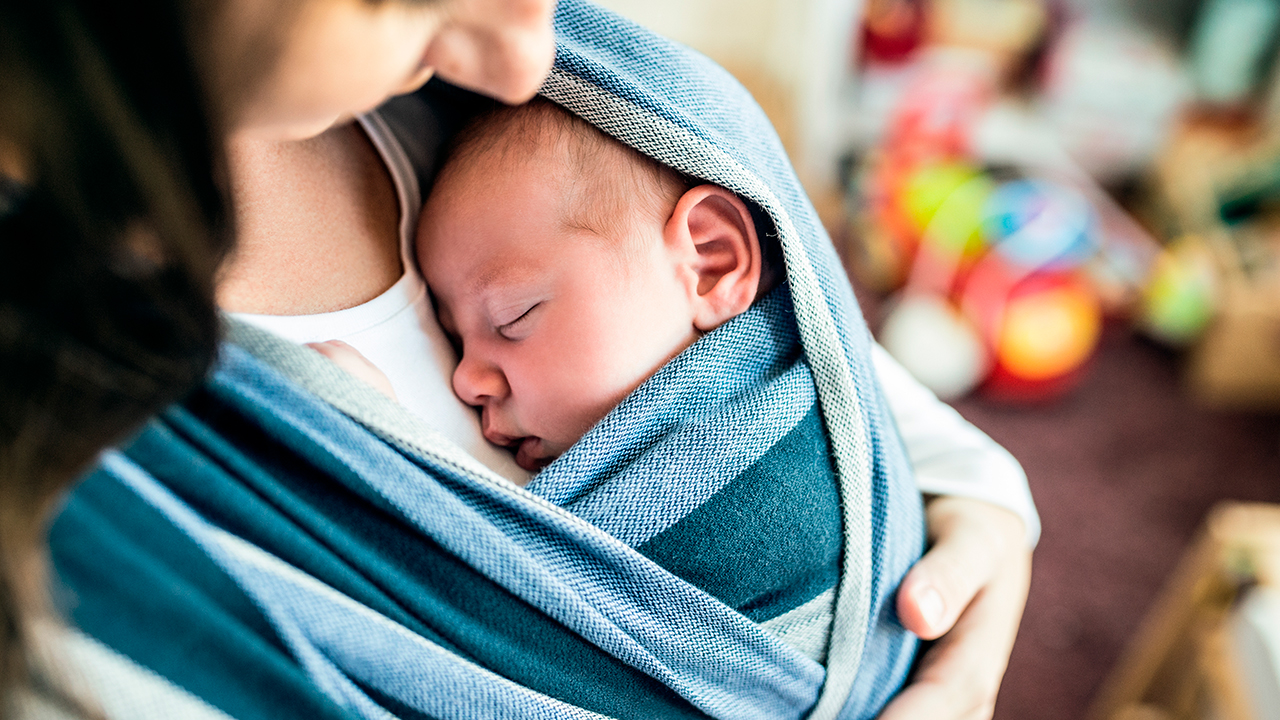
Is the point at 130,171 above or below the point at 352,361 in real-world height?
above

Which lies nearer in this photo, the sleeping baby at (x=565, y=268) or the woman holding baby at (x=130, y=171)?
the woman holding baby at (x=130, y=171)

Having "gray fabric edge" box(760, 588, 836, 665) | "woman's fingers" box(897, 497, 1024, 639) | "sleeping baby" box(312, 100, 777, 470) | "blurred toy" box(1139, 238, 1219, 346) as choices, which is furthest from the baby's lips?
"blurred toy" box(1139, 238, 1219, 346)

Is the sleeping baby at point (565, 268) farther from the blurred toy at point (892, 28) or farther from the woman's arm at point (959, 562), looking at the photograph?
the blurred toy at point (892, 28)

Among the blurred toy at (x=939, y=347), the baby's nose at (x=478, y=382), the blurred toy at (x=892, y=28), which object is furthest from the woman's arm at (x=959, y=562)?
the blurred toy at (x=892, y=28)

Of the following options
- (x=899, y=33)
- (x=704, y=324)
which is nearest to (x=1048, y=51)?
(x=899, y=33)

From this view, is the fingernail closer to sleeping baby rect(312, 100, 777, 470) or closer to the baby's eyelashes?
sleeping baby rect(312, 100, 777, 470)

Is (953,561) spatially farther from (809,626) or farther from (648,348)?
(648,348)

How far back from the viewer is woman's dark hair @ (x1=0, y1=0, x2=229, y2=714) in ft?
0.99

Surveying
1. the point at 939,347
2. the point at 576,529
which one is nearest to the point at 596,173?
the point at 576,529

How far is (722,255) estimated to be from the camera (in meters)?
0.75

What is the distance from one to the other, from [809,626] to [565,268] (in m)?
0.36

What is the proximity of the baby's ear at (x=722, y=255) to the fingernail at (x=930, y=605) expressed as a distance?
29 centimetres

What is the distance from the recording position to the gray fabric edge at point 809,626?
661 millimetres

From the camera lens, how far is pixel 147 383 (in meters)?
0.37
